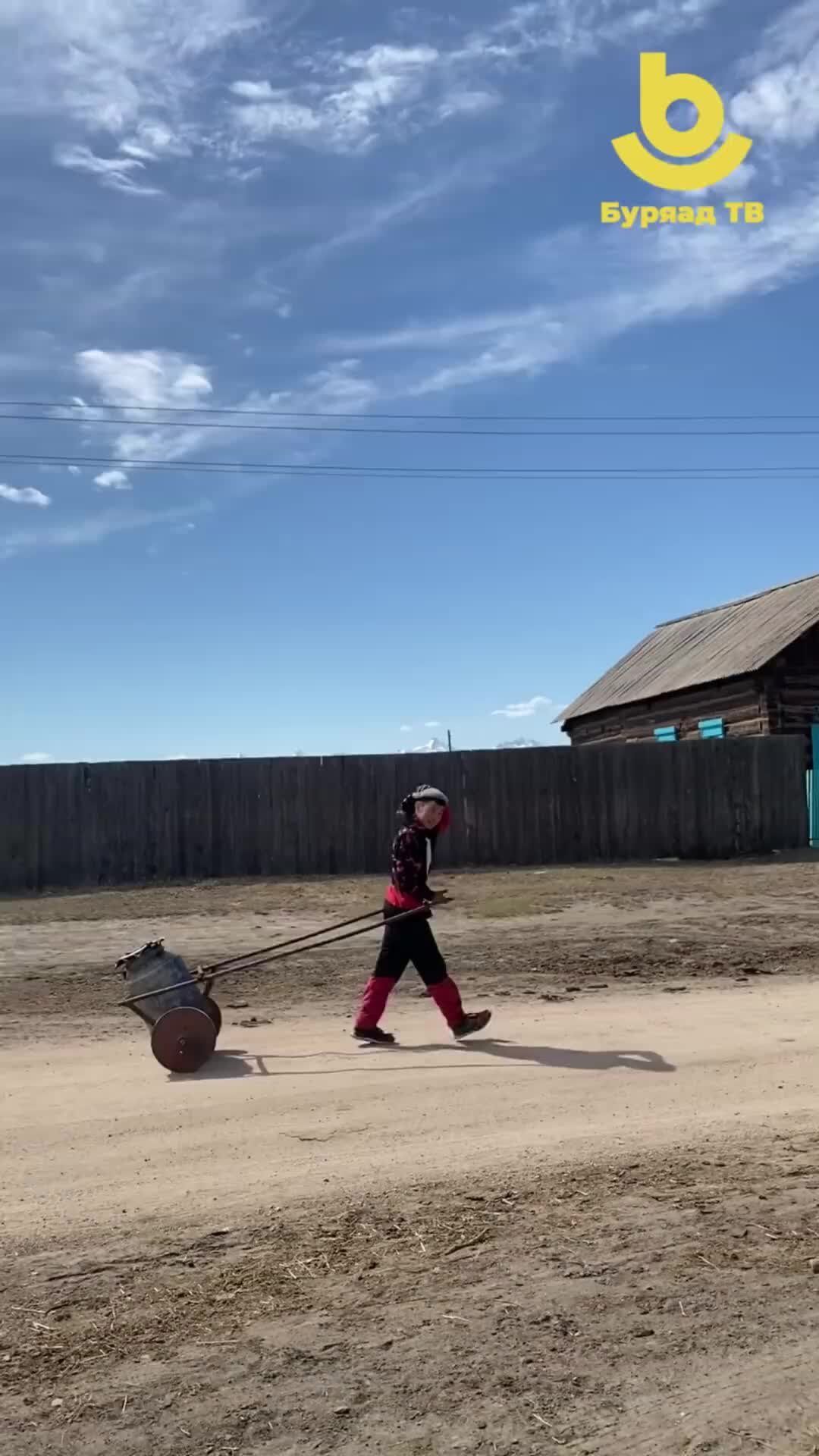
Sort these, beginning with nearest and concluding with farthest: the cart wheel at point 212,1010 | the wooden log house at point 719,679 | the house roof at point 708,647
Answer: the cart wheel at point 212,1010 < the wooden log house at point 719,679 < the house roof at point 708,647

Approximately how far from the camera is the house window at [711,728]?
975 inches

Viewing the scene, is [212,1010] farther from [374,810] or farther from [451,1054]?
[374,810]

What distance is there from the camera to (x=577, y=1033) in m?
7.75

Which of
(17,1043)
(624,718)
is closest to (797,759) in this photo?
(624,718)

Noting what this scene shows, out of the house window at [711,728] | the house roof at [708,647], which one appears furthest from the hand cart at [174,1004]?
the house window at [711,728]

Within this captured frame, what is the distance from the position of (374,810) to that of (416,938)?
36.9ft

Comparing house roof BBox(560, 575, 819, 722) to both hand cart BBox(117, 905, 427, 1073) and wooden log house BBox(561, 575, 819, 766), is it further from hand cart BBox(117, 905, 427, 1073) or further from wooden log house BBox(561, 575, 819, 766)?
hand cart BBox(117, 905, 427, 1073)

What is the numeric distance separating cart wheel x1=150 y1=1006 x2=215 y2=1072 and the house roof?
57.4 feet

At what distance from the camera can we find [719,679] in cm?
2403

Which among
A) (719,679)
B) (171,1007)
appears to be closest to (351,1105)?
(171,1007)

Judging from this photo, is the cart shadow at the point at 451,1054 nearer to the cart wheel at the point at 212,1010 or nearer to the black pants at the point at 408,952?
the cart wheel at the point at 212,1010

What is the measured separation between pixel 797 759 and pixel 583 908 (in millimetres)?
7726

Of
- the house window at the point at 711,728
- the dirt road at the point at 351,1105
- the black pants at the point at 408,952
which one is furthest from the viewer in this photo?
the house window at the point at 711,728

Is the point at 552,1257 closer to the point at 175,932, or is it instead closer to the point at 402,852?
the point at 402,852
